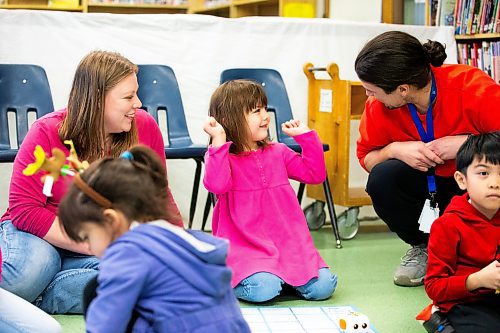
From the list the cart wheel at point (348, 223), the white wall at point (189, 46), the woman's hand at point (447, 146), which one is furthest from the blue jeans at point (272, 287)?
the white wall at point (189, 46)

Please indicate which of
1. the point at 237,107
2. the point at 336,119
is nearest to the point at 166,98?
the point at 336,119

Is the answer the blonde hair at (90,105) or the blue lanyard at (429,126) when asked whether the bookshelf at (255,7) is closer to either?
the blue lanyard at (429,126)

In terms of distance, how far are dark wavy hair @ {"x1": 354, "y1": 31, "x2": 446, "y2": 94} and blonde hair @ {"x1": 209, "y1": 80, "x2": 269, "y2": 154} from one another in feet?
1.18

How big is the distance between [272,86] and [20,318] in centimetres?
192

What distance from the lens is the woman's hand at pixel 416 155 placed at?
95.6 inches

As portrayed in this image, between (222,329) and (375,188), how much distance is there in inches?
54.1

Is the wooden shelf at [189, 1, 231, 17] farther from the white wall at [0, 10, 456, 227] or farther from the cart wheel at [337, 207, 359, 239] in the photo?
the cart wheel at [337, 207, 359, 239]

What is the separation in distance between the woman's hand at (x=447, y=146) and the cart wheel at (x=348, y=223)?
1026 millimetres

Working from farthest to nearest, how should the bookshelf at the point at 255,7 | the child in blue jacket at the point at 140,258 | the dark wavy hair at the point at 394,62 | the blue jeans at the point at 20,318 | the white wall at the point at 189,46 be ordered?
1. the bookshelf at the point at 255,7
2. the white wall at the point at 189,46
3. the dark wavy hair at the point at 394,62
4. the blue jeans at the point at 20,318
5. the child in blue jacket at the point at 140,258

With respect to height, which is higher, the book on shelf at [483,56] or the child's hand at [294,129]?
the book on shelf at [483,56]

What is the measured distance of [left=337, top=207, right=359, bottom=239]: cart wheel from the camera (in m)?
3.39

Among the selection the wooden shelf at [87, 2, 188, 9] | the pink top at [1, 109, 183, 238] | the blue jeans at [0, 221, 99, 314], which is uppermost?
the wooden shelf at [87, 2, 188, 9]

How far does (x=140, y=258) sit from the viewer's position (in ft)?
4.17

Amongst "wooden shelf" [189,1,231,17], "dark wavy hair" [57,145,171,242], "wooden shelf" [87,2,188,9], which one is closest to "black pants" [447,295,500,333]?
"dark wavy hair" [57,145,171,242]
